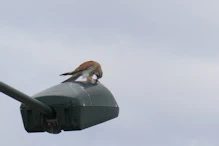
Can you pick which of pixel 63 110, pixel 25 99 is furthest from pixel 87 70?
pixel 25 99

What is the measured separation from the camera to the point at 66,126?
5082 mm

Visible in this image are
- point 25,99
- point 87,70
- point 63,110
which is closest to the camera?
point 25,99

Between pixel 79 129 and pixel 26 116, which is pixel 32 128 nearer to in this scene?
pixel 26 116

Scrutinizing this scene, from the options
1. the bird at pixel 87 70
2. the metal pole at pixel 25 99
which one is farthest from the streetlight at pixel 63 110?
the bird at pixel 87 70

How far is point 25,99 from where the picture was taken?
15.4 feet

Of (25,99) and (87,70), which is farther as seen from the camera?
(87,70)

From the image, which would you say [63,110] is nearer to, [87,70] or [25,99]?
[25,99]

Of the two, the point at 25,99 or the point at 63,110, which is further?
the point at 63,110

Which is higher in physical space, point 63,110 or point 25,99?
point 25,99

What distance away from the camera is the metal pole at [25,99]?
4.45 metres

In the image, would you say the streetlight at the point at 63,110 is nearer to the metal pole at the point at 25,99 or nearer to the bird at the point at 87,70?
the metal pole at the point at 25,99

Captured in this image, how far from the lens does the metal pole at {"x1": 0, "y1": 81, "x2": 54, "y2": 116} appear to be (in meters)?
4.45

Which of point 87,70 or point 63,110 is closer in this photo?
point 63,110

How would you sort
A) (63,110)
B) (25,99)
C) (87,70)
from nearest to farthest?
(25,99), (63,110), (87,70)
